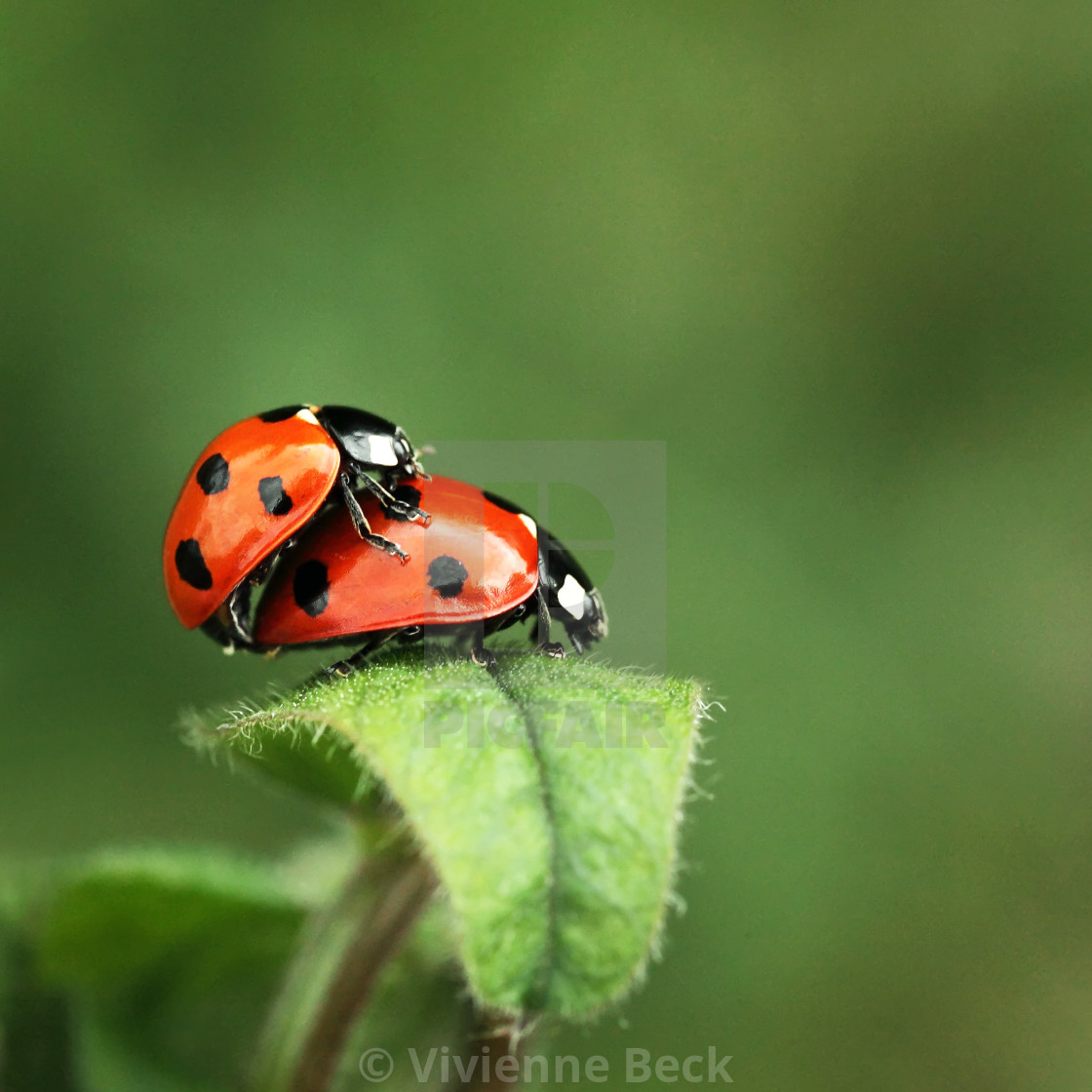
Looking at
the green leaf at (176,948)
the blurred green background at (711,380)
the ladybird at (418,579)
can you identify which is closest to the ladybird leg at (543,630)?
the ladybird at (418,579)

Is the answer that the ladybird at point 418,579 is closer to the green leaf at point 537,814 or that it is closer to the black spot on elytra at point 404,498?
the black spot on elytra at point 404,498

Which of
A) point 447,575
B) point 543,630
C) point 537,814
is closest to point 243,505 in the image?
point 447,575

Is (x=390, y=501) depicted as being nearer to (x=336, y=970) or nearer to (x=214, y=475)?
(x=214, y=475)

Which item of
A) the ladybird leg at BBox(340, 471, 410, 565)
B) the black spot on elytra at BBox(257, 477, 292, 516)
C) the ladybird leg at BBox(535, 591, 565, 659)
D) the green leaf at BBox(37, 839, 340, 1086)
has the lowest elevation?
the green leaf at BBox(37, 839, 340, 1086)

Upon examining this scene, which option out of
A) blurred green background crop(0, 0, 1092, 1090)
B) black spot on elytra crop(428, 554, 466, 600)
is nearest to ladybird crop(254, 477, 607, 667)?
black spot on elytra crop(428, 554, 466, 600)

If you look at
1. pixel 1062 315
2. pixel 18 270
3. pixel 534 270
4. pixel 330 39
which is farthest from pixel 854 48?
pixel 18 270

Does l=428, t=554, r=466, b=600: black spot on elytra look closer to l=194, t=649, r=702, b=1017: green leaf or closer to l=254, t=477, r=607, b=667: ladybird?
l=254, t=477, r=607, b=667: ladybird
